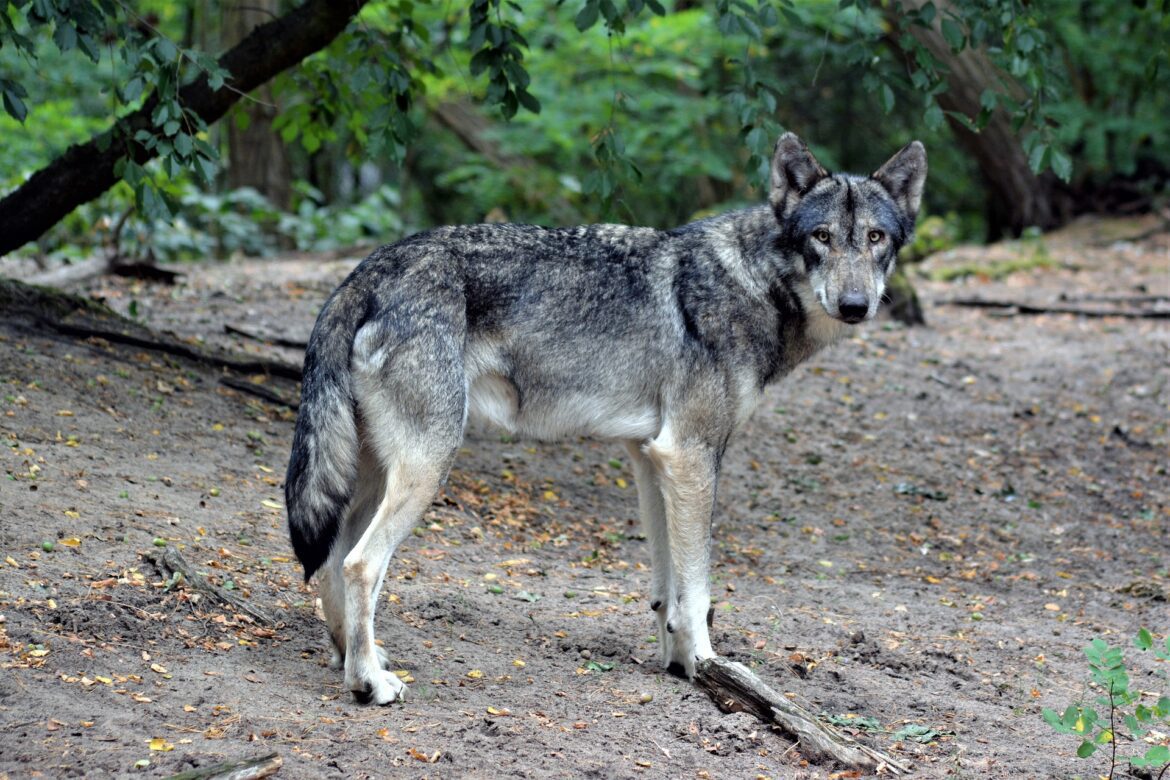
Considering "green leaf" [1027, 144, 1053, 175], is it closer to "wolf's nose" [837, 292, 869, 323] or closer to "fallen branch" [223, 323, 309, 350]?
"wolf's nose" [837, 292, 869, 323]

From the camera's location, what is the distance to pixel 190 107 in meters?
7.23

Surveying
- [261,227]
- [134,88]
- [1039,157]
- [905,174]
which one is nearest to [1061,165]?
[1039,157]

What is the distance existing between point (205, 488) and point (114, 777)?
2870mm

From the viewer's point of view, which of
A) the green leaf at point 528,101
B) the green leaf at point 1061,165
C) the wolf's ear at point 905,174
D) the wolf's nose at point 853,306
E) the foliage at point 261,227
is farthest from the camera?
the foliage at point 261,227

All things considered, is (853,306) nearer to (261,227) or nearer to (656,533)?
(656,533)

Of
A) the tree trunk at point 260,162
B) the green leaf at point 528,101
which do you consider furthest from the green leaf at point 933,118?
the tree trunk at point 260,162

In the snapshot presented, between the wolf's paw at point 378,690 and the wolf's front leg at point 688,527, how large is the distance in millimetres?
1276

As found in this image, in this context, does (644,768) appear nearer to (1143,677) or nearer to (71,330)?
(1143,677)

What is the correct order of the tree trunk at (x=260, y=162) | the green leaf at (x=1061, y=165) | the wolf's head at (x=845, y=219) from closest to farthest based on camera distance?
the wolf's head at (x=845, y=219)
the green leaf at (x=1061, y=165)
the tree trunk at (x=260, y=162)

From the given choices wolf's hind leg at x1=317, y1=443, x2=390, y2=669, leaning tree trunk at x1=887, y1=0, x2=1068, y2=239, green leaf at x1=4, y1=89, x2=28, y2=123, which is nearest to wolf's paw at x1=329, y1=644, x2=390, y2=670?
wolf's hind leg at x1=317, y1=443, x2=390, y2=669

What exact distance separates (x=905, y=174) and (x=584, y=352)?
67.7 inches

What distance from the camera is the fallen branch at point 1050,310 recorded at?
12.3 metres

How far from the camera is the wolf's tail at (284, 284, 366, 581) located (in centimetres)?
438

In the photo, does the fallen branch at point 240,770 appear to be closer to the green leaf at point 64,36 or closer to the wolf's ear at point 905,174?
the green leaf at point 64,36
